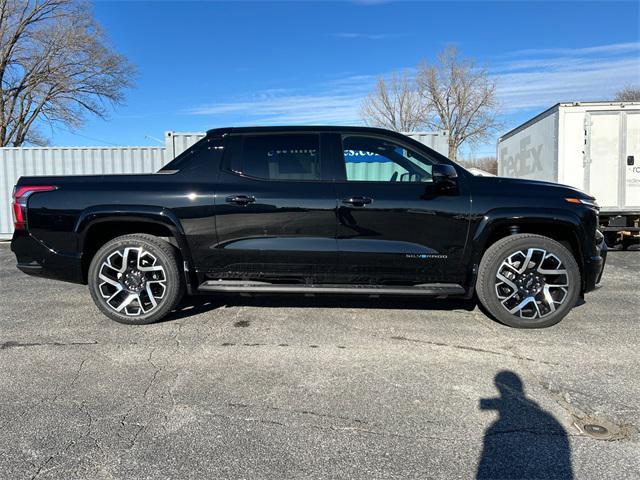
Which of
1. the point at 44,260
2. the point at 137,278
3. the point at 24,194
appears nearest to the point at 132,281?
the point at 137,278

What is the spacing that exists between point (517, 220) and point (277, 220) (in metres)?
Result: 2.21

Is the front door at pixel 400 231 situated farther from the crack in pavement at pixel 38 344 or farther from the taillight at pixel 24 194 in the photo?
the taillight at pixel 24 194

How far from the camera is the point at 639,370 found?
3.37 meters

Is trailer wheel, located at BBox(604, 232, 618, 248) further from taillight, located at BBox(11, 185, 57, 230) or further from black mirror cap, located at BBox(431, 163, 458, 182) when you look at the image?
taillight, located at BBox(11, 185, 57, 230)

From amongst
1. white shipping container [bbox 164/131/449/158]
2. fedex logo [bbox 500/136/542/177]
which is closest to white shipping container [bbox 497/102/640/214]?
fedex logo [bbox 500/136/542/177]

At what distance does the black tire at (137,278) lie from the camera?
4305mm

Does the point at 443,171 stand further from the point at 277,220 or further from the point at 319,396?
the point at 319,396

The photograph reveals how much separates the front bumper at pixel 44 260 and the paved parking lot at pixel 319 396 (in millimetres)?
536

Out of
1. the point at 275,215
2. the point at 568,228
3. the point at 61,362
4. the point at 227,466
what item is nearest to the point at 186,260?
the point at 275,215

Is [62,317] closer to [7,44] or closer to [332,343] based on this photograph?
[332,343]

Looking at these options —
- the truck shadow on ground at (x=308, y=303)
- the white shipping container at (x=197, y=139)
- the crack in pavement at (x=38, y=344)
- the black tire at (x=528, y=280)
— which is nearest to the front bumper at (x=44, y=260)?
the crack in pavement at (x=38, y=344)

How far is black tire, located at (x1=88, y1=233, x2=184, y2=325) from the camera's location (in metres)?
4.30

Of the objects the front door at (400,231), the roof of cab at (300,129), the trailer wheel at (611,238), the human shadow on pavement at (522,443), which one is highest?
the roof of cab at (300,129)

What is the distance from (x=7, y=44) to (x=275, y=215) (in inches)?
1151
